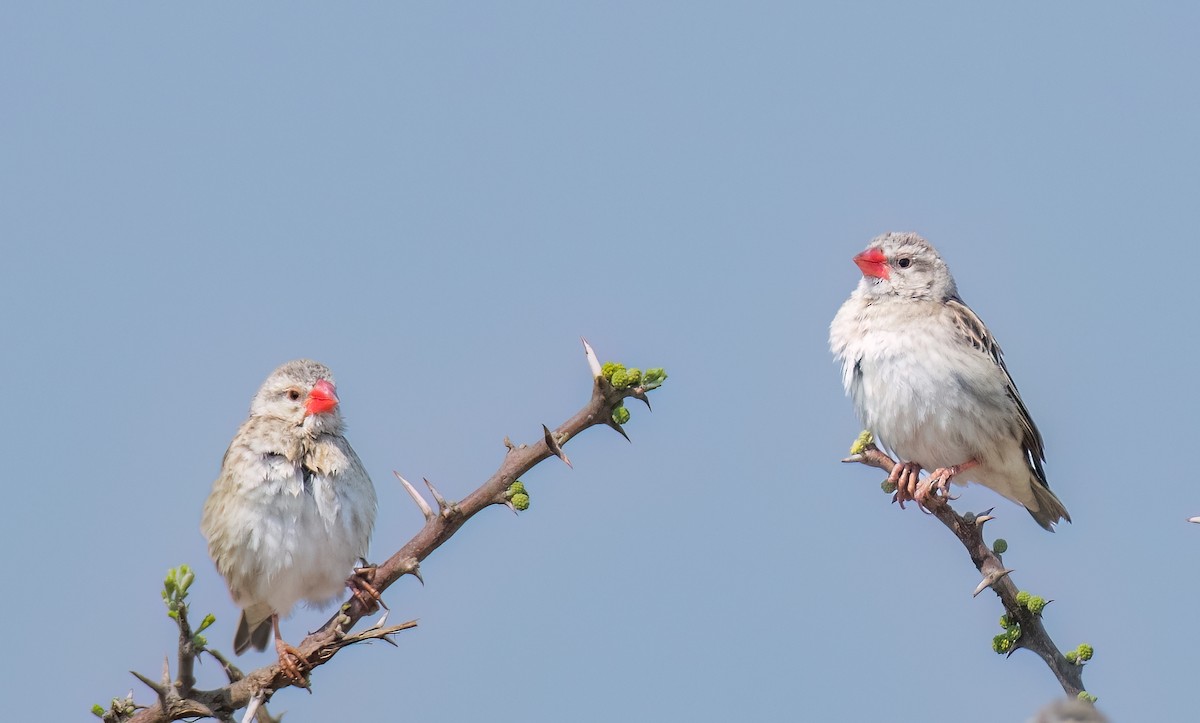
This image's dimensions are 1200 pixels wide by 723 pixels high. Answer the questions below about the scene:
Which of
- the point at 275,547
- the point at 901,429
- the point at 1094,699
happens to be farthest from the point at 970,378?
the point at 275,547

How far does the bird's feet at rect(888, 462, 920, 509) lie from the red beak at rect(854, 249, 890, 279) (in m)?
1.31

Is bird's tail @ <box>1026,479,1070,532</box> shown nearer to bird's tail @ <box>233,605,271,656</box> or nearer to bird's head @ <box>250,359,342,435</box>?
bird's head @ <box>250,359,342,435</box>

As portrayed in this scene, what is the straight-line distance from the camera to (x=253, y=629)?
7.76 m

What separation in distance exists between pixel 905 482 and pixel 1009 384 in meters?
1.12

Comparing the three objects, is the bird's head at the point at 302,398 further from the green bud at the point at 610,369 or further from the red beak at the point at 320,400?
the green bud at the point at 610,369

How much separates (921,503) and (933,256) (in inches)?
96.8

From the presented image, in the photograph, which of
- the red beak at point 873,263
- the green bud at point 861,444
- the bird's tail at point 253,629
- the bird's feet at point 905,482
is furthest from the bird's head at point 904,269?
the bird's tail at point 253,629

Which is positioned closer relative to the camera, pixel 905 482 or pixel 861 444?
pixel 861 444

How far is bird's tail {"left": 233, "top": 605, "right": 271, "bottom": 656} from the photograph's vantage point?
7605 mm

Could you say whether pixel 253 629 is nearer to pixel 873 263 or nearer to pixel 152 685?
pixel 152 685

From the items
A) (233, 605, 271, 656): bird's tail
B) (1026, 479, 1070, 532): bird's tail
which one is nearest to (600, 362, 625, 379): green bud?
(233, 605, 271, 656): bird's tail

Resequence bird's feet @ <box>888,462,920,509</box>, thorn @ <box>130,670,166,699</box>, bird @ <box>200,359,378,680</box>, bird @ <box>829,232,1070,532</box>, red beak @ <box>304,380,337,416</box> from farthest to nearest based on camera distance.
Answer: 1. bird @ <box>829,232,1070,532</box>
2. bird's feet @ <box>888,462,920,509</box>
3. red beak @ <box>304,380,337,416</box>
4. bird @ <box>200,359,378,680</box>
5. thorn @ <box>130,670,166,699</box>

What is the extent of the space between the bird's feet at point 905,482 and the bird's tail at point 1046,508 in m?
0.88

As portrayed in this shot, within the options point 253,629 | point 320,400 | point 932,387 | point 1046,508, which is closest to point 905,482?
point 932,387
